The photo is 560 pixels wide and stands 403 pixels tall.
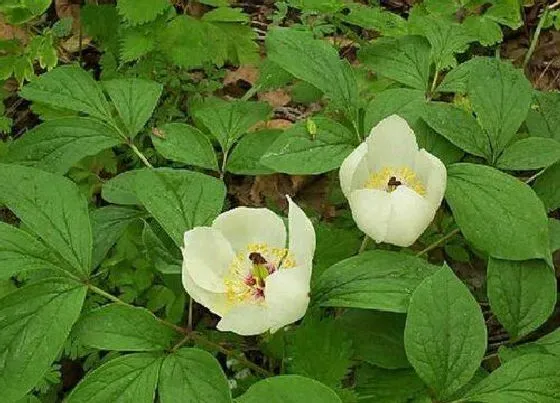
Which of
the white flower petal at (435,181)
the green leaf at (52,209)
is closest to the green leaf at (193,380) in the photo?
the green leaf at (52,209)

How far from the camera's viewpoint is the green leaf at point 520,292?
1529mm

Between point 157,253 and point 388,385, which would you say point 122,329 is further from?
point 388,385

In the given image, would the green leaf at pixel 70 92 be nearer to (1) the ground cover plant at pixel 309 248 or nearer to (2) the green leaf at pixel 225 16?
(1) the ground cover plant at pixel 309 248

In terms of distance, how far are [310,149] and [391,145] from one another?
6.2 inches

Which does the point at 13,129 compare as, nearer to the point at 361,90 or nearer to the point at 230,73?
the point at 230,73

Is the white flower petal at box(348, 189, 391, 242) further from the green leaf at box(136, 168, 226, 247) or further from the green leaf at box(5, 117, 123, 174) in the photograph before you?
the green leaf at box(5, 117, 123, 174)

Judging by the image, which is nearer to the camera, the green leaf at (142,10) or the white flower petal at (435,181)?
the white flower petal at (435,181)

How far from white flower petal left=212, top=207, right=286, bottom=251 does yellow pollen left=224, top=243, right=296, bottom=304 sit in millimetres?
11

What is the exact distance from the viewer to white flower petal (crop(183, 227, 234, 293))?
1.41 metres

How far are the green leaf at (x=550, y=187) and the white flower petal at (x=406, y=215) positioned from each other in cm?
35

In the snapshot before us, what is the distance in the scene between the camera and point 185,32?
2.29 metres

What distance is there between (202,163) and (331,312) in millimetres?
392

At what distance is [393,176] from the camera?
1.57 metres

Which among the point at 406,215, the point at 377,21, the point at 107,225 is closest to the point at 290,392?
the point at 406,215
